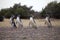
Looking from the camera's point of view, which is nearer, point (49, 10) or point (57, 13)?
point (57, 13)

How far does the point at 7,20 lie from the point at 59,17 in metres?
2.70

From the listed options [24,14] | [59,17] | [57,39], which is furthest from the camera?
[24,14]

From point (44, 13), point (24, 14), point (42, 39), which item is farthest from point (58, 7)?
point (42, 39)

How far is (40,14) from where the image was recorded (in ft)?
36.3

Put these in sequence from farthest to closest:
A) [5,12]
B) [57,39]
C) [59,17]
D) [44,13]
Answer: [44,13]
[5,12]
[59,17]
[57,39]

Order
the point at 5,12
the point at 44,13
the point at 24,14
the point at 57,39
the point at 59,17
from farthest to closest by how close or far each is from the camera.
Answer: the point at 24,14 < the point at 44,13 < the point at 5,12 < the point at 59,17 < the point at 57,39

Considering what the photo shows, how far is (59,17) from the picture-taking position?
9898 millimetres

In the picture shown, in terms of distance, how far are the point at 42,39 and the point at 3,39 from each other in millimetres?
866

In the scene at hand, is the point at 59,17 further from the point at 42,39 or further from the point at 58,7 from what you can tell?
the point at 42,39

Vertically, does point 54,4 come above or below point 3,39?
above

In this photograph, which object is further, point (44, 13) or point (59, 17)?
point (44, 13)

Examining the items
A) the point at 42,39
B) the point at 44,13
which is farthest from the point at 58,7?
the point at 42,39

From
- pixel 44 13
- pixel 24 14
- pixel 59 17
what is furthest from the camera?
pixel 24 14

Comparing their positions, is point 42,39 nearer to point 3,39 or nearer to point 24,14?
point 3,39
